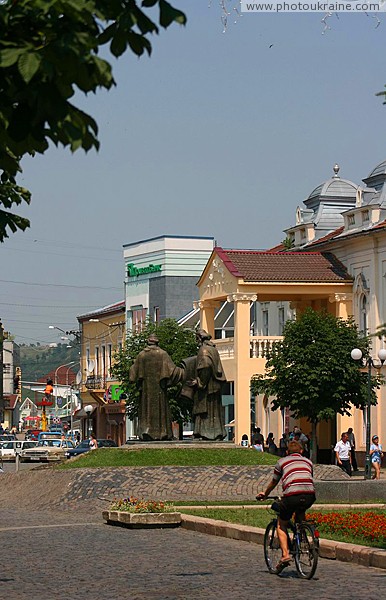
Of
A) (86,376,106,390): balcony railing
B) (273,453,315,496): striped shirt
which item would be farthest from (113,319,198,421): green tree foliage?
(273,453,315,496): striped shirt

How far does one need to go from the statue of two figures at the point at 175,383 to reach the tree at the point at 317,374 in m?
17.2

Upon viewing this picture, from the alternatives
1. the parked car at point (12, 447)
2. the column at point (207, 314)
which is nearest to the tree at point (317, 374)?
the column at point (207, 314)

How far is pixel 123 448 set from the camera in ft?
104

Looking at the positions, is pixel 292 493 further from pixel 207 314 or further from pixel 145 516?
pixel 207 314

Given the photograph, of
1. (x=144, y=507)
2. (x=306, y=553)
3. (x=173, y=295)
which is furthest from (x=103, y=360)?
(x=306, y=553)

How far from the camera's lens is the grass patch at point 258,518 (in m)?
17.8

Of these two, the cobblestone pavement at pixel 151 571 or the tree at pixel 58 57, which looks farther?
the cobblestone pavement at pixel 151 571

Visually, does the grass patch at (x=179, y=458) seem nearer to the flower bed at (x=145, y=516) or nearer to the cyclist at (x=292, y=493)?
the flower bed at (x=145, y=516)

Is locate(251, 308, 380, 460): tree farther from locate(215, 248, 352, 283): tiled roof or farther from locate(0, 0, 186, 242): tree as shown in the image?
locate(0, 0, 186, 242): tree

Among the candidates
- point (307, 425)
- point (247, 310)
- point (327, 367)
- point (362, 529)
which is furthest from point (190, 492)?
point (307, 425)

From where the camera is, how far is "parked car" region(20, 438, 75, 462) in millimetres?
67062

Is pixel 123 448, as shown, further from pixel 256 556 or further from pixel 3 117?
pixel 3 117

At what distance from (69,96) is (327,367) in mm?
42340

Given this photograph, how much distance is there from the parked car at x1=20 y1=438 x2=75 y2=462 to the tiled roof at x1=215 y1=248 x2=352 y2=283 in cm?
1378
